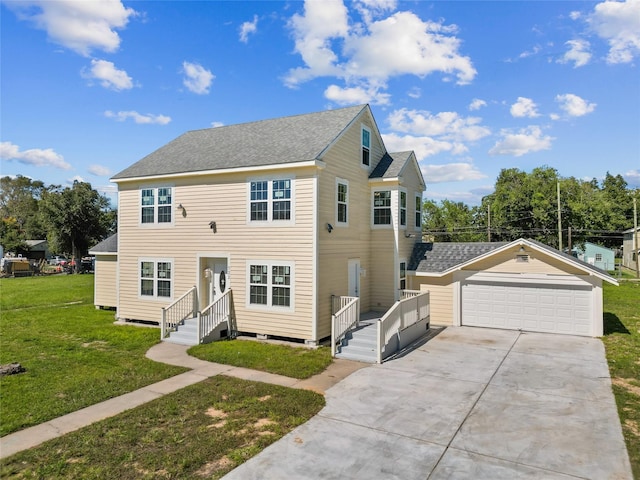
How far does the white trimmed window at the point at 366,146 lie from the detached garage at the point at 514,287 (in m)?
4.62

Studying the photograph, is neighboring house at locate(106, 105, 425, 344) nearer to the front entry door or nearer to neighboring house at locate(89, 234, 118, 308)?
the front entry door

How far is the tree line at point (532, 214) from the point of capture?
42656 millimetres

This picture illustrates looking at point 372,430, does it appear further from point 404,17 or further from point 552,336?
point 404,17

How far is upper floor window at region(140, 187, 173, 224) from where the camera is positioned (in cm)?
1536

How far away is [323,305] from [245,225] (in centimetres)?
382

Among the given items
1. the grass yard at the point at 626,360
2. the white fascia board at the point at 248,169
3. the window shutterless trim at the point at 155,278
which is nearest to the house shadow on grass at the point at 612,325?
the grass yard at the point at 626,360

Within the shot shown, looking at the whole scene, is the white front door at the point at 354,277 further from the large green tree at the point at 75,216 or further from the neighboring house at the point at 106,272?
the large green tree at the point at 75,216

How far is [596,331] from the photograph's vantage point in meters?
13.8

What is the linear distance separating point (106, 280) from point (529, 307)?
18248mm

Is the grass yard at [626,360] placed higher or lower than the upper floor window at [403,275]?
lower

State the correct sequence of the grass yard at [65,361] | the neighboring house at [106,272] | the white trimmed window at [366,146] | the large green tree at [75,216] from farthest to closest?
the large green tree at [75,216] → the neighboring house at [106,272] → the white trimmed window at [366,146] → the grass yard at [65,361]

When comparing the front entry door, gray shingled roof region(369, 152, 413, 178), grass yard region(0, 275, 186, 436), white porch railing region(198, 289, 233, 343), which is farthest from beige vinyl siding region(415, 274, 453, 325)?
grass yard region(0, 275, 186, 436)

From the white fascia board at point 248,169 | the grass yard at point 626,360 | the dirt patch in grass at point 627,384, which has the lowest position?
the dirt patch in grass at point 627,384

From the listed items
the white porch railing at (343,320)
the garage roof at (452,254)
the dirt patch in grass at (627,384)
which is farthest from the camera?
the garage roof at (452,254)
